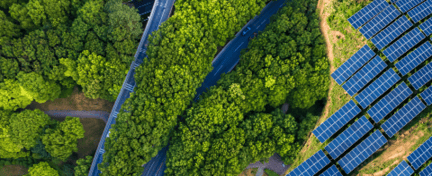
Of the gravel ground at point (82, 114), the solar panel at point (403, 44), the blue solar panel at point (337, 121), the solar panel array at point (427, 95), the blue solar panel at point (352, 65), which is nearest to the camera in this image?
the solar panel array at point (427, 95)

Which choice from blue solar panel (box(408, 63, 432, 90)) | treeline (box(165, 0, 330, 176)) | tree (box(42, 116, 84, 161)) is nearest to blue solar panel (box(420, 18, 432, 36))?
blue solar panel (box(408, 63, 432, 90))

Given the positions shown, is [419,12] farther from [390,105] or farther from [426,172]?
[426,172]

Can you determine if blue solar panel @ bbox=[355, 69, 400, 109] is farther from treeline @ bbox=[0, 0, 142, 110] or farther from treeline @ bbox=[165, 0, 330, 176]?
treeline @ bbox=[0, 0, 142, 110]

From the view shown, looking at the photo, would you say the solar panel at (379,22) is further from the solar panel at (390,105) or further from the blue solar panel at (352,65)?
the solar panel at (390,105)

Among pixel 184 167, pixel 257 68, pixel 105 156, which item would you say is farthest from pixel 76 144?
pixel 257 68

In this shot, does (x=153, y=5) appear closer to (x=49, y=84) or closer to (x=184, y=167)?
(x=49, y=84)

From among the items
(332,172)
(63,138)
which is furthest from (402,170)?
(63,138)

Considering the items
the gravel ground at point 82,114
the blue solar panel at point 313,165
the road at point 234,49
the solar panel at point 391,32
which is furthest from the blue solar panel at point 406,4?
the gravel ground at point 82,114
